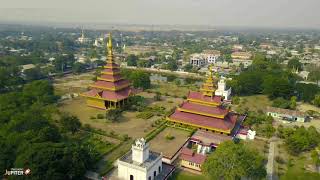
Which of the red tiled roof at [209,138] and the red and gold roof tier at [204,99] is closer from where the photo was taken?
the red tiled roof at [209,138]

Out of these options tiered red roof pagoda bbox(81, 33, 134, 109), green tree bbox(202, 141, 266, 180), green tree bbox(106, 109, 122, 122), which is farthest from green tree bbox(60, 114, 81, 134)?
green tree bbox(202, 141, 266, 180)

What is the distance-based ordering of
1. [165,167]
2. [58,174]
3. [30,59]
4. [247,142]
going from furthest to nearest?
1. [30,59]
2. [247,142]
3. [165,167]
4. [58,174]

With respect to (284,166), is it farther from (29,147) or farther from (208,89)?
(29,147)

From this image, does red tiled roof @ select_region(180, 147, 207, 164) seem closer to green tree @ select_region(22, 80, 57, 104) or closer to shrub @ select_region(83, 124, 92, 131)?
shrub @ select_region(83, 124, 92, 131)

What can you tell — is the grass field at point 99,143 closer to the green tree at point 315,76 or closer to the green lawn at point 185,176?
the green lawn at point 185,176

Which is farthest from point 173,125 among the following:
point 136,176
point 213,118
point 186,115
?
point 136,176

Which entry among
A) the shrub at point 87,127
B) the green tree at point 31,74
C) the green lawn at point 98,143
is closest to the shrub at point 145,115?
the shrub at point 87,127
